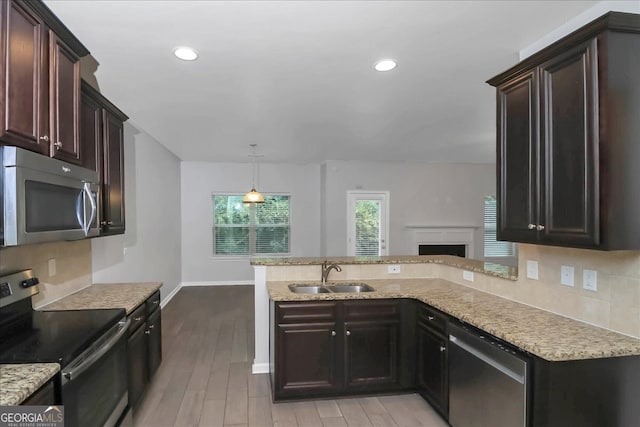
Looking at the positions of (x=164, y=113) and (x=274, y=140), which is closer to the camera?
(x=164, y=113)

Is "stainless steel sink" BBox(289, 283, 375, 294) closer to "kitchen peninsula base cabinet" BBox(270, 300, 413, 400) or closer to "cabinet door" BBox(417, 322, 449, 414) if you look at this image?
"kitchen peninsula base cabinet" BBox(270, 300, 413, 400)

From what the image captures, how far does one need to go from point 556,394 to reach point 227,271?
273 inches

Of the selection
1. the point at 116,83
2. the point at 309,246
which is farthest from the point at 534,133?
the point at 309,246

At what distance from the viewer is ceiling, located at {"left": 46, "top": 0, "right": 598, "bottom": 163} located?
200cm

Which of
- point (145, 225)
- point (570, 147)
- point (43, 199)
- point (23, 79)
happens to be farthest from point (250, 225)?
point (570, 147)

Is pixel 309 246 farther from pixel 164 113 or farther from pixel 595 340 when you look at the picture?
pixel 595 340

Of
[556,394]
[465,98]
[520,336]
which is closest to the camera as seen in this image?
[556,394]

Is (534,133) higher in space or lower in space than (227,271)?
higher

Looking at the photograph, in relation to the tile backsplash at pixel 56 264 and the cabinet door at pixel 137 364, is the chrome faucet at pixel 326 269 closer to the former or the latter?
the cabinet door at pixel 137 364

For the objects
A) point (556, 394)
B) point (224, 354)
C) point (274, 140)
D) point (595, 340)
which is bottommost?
point (224, 354)

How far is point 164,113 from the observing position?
3.98 m

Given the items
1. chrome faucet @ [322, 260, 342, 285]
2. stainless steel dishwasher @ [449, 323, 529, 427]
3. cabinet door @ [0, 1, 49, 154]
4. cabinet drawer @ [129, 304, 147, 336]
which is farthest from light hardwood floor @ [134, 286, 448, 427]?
cabinet door @ [0, 1, 49, 154]

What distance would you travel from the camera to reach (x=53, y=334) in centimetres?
190

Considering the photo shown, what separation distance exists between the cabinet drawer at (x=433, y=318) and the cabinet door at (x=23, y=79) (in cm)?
261
